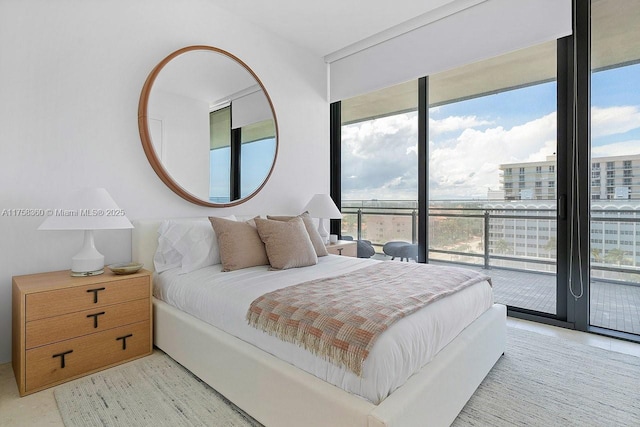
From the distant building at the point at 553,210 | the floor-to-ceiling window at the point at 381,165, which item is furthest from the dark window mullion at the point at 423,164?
the distant building at the point at 553,210

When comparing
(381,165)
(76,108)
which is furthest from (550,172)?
(76,108)

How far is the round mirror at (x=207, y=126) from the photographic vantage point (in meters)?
2.66

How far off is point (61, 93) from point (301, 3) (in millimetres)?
2069

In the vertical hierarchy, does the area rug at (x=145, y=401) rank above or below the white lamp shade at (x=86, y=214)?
below

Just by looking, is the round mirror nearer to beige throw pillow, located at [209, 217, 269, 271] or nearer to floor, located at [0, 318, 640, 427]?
beige throw pillow, located at [209, 217, 269, 271]

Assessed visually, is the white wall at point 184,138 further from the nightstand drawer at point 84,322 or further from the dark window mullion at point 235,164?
the nightstand drawer at point 84,322

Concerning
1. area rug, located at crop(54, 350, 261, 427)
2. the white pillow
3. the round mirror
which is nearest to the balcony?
the round mirror

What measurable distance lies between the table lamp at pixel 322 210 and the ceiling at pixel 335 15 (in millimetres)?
1759

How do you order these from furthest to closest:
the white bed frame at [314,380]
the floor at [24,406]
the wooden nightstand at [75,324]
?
the wooden nightstand at [75,324] → the floor at [24,406] → the white bed frame at [314,380]

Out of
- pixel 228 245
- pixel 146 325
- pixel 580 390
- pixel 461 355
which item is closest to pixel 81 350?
pixel 146 325

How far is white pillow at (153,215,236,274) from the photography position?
2.41 m

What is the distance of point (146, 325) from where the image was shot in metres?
2.20

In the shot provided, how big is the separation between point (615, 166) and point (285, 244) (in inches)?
102

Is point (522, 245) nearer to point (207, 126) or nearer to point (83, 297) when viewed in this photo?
point (207, 126)
